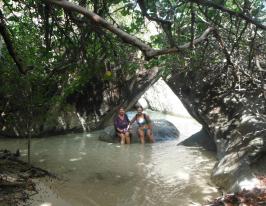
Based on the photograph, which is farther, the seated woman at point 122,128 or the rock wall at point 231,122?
the seated woman at point 122,128

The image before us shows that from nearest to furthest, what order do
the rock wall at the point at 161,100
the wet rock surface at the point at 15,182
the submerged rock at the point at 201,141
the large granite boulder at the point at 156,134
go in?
the wet rock surface at the point at 15,182 → the submerged rock at the point at 201,141 → the large granite boulder at the point at 156,134 → the rock wall at the point at 161,100

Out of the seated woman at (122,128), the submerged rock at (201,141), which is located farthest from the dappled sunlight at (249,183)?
the seated woman at (122,128)

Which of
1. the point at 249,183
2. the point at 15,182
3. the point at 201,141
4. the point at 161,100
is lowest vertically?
the point at 249,183

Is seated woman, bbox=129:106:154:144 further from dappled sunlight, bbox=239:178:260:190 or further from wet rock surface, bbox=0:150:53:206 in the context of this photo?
dappled sunlight, bbox=239:178:260:190

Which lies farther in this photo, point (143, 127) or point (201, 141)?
point (143, 127)

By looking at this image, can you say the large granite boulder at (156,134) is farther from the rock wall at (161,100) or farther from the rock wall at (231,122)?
the rock wall at (161,100)

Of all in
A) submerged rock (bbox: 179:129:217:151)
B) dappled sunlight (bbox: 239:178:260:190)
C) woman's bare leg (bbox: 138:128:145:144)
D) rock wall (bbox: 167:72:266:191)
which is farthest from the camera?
woman's bare leg (bbox: 138:128:145:144)

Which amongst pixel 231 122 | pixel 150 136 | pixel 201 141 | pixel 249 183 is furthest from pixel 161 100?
pixel 249 183

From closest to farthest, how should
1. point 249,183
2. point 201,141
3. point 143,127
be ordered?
point 249,183
point 201,141
point 143,127

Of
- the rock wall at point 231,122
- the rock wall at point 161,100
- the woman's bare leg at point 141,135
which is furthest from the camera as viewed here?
the rock wall at point 161,100

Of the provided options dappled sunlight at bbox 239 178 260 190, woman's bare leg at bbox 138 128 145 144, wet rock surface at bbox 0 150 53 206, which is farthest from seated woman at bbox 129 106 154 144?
dappled sunlight at bbox 239 178 260 190

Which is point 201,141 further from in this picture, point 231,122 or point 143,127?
point 231,122

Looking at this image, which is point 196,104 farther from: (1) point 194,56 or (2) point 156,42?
(1) point 194,56

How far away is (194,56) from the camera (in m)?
7.45
